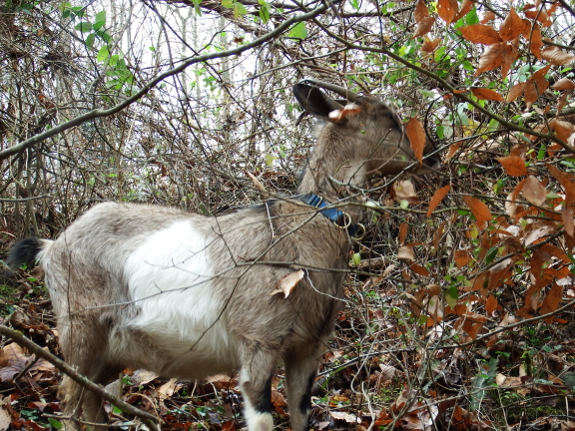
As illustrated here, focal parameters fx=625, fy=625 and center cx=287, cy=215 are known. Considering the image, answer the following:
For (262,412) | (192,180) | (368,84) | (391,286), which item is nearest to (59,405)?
(262,412)

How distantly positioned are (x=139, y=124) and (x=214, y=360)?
2.74m

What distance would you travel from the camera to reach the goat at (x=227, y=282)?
11.0 ft

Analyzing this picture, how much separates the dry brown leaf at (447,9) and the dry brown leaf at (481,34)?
140mm

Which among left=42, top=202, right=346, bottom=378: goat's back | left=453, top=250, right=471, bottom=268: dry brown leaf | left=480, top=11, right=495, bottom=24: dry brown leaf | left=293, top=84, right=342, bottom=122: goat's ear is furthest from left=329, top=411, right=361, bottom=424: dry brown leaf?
left=480, top=11, right=495, bottom=24: dry brown leaf

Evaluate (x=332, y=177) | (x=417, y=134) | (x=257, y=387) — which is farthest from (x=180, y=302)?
(x=417, y=134)

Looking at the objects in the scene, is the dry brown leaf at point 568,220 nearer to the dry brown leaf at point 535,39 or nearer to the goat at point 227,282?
the dry brown leaf at point 535,39

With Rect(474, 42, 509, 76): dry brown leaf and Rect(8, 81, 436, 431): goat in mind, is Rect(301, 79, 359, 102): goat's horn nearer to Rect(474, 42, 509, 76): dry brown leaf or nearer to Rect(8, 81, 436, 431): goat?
Rect(8, 81, 436, 431): goat

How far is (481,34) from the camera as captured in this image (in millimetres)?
2461

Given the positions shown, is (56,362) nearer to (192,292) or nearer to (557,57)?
(192,292)

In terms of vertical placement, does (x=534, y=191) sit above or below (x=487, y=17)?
below

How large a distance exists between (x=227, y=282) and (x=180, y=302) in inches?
12.5

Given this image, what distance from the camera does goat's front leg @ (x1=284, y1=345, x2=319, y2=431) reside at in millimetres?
3603

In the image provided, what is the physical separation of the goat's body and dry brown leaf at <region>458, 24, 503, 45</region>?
1340 millimetres

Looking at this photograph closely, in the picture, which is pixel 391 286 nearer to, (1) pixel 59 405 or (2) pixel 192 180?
(2) pixel 192 180
